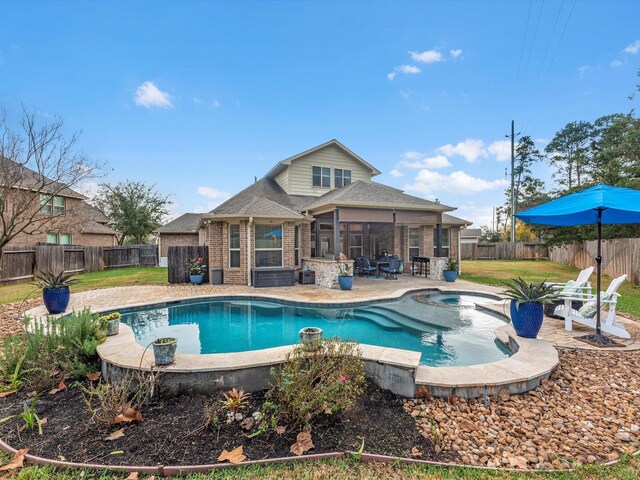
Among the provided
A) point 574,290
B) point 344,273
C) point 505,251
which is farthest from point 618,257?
point 505,251

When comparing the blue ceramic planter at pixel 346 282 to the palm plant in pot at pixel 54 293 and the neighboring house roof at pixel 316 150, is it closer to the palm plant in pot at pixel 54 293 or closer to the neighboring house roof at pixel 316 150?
the palm plant in pot at pixel 54 293

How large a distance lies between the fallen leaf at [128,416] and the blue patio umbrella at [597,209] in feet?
23.1

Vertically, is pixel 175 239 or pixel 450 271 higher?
pixel 175 239

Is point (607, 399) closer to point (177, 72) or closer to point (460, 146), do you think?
point (177, 72)

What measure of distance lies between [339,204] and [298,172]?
20.0 ft

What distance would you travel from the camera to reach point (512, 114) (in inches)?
1193

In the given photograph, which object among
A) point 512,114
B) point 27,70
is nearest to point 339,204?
point 27,70

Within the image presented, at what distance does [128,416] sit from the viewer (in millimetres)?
3139

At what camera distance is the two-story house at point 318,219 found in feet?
41.8

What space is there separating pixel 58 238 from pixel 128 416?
23896 mm

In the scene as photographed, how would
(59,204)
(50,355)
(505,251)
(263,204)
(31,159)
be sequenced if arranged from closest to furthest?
(50,355) < (31,159) < (263,204) < (59,204) < (505,251)

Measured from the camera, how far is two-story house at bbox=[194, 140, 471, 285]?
41.8 ft

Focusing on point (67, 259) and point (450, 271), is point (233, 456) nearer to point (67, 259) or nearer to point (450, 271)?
point (450, 271)

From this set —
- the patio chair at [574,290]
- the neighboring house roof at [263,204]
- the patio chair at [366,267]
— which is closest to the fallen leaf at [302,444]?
the patio chair at [574,290]
